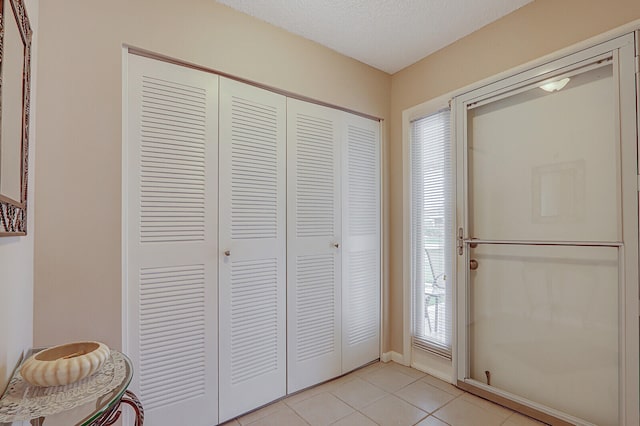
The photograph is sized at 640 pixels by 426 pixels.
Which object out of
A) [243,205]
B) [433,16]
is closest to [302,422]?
[243,205]

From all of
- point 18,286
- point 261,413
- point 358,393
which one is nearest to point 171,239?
point 18,286

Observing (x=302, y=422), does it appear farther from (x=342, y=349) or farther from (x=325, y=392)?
(x=342, y=349)

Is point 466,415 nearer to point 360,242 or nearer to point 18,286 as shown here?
point 360,242

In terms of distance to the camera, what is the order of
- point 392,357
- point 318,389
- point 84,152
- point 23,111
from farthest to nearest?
point 392,357 < point 318,389 < point 84,152 < point 23,111

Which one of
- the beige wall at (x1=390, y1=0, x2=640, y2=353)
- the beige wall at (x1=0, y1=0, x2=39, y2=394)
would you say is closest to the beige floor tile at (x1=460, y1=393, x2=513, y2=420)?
the beige wall at (x1=390, y1=0, x2=640, y2=353)

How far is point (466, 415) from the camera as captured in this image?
193 centimetres

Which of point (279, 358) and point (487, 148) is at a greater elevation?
point (487, 148)

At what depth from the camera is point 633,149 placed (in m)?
1.53

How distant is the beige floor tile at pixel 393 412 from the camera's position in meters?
1.88

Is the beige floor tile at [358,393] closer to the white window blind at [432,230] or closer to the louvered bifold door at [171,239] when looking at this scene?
the white window blind at [432,230]

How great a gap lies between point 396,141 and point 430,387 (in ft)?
6.55

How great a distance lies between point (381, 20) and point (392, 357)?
8.79ft

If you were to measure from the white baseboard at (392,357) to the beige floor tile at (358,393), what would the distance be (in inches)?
16.7

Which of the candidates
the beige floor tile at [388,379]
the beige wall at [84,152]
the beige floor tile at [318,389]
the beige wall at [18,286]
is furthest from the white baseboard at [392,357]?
the beige wall at [18,286]
